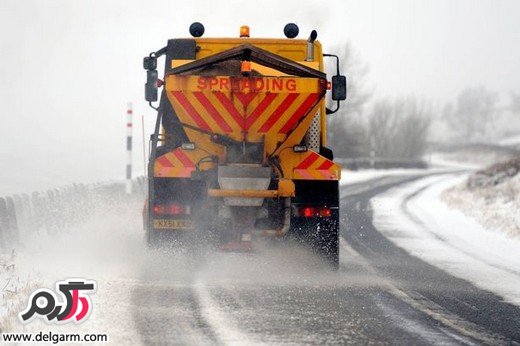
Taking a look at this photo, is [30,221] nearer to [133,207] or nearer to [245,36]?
[245,36]

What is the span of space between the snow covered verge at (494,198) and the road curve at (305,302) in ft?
17.1

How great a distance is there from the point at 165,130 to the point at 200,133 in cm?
67

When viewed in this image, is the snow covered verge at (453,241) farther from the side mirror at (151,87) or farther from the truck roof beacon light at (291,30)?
the side mirror at (151,87)

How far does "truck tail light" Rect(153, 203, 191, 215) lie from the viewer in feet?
30.9

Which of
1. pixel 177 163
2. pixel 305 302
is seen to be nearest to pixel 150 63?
pixel 177 163

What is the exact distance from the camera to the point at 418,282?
28.7ft

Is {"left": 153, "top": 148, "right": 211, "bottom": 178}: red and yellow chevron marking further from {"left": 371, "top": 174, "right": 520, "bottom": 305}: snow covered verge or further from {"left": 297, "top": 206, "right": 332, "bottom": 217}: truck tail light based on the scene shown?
{"left": 371, "top": 174, "right": 520, "bottom": 305}: snow covered verge

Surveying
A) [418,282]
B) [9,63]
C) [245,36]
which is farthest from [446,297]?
[9,63]

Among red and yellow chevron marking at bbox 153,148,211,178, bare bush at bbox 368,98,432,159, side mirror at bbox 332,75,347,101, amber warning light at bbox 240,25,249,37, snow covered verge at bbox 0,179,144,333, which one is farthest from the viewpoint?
bare bush at bbox 368,98,432,159

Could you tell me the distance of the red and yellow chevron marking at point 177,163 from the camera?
9.33 meters

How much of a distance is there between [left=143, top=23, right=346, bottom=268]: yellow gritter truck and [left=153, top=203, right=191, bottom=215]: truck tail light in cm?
1

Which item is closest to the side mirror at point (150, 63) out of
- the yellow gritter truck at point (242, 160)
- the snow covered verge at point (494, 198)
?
the yellow gritter truck at point (242, 160)

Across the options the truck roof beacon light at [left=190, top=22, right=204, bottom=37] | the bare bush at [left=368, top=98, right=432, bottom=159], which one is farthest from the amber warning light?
the bare bush at [left=368, top=98, right=432, bottom=159]

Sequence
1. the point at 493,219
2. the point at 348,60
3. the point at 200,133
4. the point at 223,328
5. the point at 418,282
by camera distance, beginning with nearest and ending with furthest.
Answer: the point at 223,328, the point at 418,282, the point at 200,133, the point at 493,219, the point at 348,60
